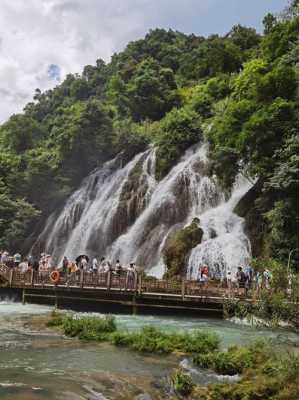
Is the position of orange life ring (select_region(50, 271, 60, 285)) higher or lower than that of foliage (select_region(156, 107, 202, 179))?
lower

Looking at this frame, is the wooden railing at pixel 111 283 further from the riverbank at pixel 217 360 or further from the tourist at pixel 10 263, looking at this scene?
the riverbank at pixel 217 360

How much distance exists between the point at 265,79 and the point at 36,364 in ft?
79.7

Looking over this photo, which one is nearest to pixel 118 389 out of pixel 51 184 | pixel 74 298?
pixel 74 298

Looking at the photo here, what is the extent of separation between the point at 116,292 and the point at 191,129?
76.4 ft

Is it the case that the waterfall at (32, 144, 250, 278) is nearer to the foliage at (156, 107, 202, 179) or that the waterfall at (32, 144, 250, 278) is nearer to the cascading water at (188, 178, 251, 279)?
the cascading water at (188, 178, 251, 279)

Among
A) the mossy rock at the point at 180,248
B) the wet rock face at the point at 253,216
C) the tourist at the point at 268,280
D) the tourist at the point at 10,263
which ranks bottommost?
the tourist at the point at 268,280

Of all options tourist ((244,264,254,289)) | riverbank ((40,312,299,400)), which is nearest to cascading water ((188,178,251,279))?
tourist ((244,264,254,289))

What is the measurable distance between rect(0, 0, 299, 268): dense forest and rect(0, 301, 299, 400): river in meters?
12.6

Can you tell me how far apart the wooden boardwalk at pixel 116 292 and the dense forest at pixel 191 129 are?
5.46 metres

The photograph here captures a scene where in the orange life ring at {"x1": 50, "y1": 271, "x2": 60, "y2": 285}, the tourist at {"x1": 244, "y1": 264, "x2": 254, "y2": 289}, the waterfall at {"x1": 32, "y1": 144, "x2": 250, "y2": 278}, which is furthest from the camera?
the waterfall at {"x1": 32, "y1": 144, "x2": 250, "y2": 278}

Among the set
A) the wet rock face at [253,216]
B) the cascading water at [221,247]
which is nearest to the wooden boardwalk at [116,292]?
the cascading water at [221,247]

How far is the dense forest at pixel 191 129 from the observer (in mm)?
29469

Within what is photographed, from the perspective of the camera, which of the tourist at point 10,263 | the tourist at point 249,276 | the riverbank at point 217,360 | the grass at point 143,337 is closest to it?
the riverbank at point 217,360

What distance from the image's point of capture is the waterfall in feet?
100
